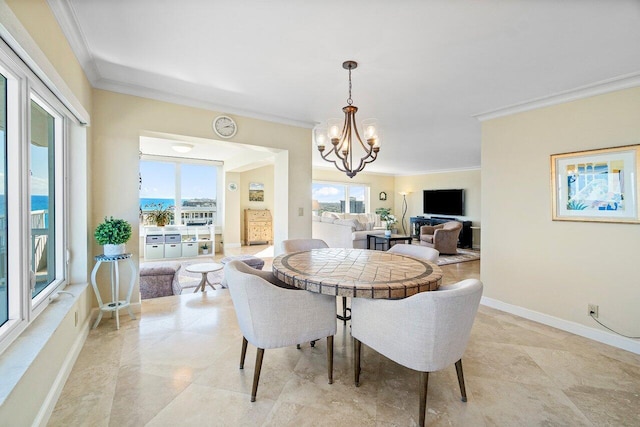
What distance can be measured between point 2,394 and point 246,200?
761 centimetres

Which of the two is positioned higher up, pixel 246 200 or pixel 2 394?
pixel 246 200

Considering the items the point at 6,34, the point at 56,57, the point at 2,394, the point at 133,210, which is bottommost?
the point at 2,394

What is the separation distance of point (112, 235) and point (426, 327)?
270 cm

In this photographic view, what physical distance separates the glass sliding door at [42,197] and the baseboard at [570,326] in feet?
13.9

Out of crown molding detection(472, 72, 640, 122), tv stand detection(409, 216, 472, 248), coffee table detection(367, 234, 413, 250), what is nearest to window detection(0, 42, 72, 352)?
crown molding detection(472, 72, 640, 122)

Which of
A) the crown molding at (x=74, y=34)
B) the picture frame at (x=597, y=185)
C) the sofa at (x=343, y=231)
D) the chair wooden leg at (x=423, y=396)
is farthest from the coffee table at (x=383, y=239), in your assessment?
the crown molding at (x=74, y=34)

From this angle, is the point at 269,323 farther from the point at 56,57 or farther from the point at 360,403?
the point at 56,57

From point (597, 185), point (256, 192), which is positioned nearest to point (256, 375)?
point (597, 185)

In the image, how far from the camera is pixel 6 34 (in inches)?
47.4

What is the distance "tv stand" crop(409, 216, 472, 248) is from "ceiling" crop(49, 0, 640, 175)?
5.70 meters

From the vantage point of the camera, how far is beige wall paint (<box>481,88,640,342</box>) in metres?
2.55

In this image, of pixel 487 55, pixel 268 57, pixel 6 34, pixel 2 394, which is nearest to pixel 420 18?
pixel 487 55

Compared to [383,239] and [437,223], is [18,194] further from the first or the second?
[437,223]

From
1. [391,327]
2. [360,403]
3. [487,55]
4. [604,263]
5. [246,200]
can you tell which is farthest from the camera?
[246,200]
